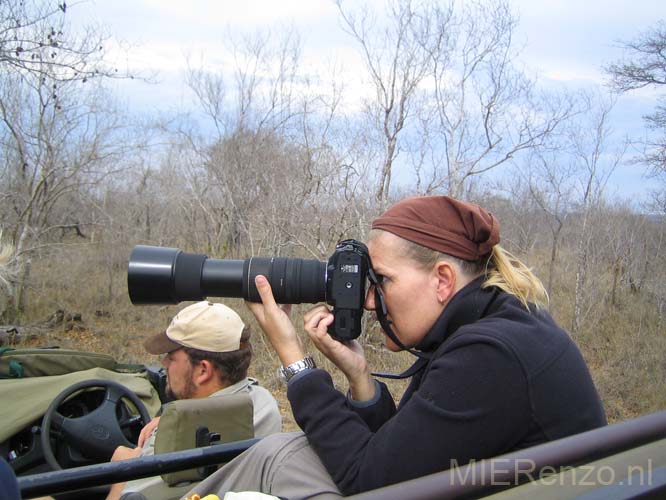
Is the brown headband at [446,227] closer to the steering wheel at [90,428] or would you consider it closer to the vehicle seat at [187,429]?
the vehicle seat at [187,429]

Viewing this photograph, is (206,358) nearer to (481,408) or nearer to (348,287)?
(348,287)

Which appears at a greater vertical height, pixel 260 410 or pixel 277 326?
pixel 277 326

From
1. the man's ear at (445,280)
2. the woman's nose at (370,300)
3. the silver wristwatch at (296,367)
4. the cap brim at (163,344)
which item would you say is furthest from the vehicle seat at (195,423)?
the man's ear at (445,280)

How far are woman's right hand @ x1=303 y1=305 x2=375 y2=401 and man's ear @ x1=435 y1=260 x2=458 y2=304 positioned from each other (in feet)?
1.05

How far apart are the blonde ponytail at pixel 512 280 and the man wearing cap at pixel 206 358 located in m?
1.33

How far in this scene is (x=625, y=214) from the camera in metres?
11.4

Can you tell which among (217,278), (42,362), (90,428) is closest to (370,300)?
(217,278)

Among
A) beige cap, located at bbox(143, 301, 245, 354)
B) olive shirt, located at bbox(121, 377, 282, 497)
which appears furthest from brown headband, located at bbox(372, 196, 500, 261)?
olive shirt, located at bbox(121, 377, 282, 497)

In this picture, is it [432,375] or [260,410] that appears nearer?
[432,375]

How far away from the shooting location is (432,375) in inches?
50.3

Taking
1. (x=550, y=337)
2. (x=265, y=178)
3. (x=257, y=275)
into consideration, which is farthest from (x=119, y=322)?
(x=550, y=337)

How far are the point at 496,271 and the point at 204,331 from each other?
1.41 meters
